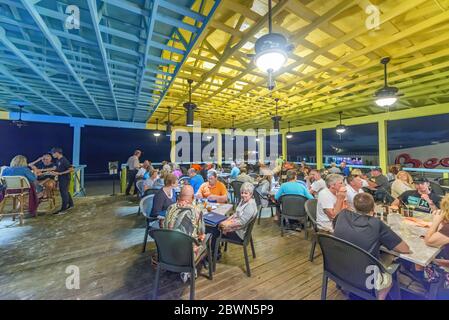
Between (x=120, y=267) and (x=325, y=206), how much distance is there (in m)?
2.66

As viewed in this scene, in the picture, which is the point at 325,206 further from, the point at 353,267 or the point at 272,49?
the point at 272,49

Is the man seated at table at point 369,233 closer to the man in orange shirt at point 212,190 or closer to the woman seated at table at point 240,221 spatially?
the woman seated at table at point 240,221

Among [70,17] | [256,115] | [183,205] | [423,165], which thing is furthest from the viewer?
[256,115]

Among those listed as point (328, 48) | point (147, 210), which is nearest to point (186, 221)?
point (147, 210)

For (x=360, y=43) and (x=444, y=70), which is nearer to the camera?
(x=360, y=43)

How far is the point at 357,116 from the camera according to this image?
809cm

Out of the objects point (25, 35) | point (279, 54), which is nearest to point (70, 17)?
point (25, 35)

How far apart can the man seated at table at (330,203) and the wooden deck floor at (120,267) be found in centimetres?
52

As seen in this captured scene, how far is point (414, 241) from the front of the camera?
5.45 ft

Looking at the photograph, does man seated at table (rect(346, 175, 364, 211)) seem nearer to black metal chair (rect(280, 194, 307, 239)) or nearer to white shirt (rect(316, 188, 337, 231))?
white shirt (rect(316, 188, 337, 231))

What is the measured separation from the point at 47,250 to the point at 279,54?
3.91 metres
